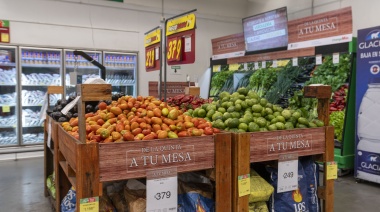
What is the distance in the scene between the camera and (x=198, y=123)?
2236 mm

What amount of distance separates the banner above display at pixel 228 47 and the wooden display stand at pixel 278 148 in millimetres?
4677

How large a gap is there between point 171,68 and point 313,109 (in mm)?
3891

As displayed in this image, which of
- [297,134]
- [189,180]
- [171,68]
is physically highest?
[171,68]

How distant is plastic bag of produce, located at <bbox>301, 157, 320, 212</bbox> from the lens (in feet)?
7.98

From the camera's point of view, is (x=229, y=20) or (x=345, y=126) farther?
(x=229, y=20)

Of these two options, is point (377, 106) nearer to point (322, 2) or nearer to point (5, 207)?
point (322, 2)

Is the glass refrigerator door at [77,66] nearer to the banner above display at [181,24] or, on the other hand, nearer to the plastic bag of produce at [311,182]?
the banner above display at [181,24]

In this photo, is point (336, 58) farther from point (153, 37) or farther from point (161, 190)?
point (161, 190)

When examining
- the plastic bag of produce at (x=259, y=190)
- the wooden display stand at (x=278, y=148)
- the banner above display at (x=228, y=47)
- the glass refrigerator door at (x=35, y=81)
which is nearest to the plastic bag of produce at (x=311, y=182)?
the wooden display stand at (x=278, y=148)

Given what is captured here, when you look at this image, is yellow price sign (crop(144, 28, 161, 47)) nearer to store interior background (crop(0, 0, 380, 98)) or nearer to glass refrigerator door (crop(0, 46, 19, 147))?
store interior background (crop(0, 0, 380, 98))

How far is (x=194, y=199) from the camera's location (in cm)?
204

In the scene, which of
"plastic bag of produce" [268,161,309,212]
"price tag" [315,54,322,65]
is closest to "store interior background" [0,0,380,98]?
"price tag" [315,54,322,65]

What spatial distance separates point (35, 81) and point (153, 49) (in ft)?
9.25

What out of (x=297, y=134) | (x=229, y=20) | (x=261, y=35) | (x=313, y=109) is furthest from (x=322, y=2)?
(x=297, y=134)
